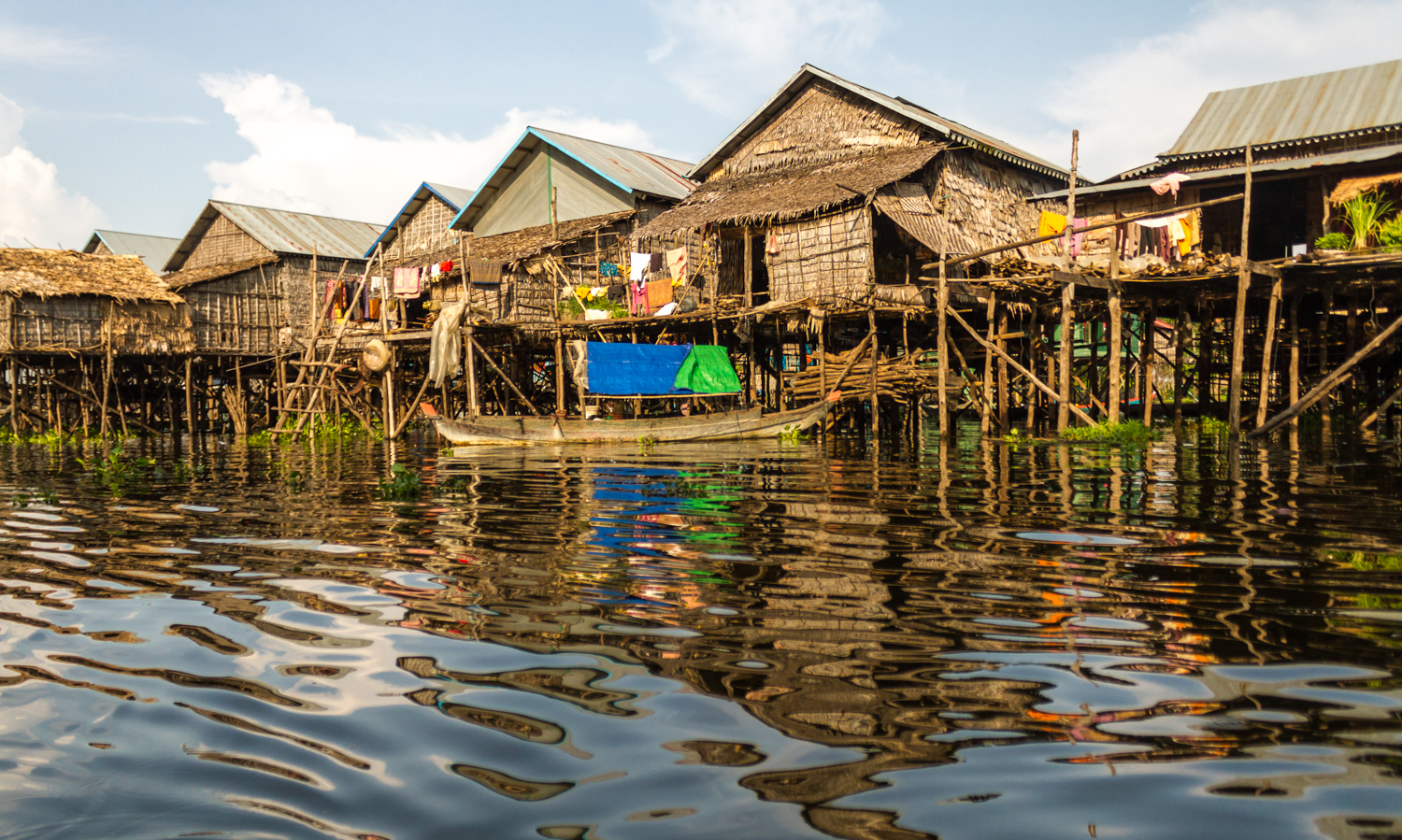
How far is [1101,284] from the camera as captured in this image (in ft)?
53.1

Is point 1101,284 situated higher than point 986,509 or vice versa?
point 1101,284

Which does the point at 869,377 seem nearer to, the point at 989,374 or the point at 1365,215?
the point at 989,374

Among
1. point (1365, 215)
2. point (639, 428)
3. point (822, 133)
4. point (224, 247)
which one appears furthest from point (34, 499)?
point (224, 247)

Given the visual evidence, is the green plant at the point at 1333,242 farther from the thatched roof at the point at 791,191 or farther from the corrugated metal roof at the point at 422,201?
the corrugated metal roof at the point at 422,201

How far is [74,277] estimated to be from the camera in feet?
96.4

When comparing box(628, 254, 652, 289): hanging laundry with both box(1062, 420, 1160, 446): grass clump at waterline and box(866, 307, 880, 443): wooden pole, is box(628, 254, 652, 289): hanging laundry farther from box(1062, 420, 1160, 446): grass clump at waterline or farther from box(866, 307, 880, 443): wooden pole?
box(1062, 420, 1160, 446): grass clump at waterline

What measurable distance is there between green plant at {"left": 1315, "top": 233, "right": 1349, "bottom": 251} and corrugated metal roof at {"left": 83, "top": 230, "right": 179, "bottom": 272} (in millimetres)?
42123

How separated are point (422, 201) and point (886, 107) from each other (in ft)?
54.6

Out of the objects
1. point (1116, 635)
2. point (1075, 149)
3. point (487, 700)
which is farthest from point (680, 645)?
point (1075, 149)

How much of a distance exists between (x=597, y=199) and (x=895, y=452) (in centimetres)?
1409

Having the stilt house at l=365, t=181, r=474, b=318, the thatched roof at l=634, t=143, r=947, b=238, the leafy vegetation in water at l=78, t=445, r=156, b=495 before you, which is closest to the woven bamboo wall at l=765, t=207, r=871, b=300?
the thatched roof at l=634, t=143, r=947, b=238

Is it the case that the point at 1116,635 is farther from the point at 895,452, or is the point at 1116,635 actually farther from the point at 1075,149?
the point at 1075,149

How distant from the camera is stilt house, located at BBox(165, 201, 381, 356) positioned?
109 feet

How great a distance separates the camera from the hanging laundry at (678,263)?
22.6 m
